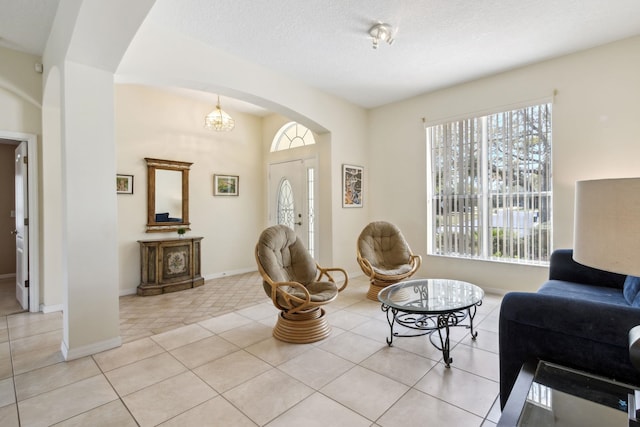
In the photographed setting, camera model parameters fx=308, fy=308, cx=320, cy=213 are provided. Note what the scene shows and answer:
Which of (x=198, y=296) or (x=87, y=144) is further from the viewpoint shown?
(x=198, y=296)

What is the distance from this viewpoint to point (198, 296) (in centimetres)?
422

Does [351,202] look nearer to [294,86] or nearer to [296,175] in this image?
[296,175]

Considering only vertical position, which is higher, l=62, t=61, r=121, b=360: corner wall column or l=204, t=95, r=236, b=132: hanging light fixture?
l=204, t=95, r=236, b=132: hanging light fixture

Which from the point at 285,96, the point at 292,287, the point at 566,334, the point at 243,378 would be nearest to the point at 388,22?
the point at 285,96

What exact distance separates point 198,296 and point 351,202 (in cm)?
270

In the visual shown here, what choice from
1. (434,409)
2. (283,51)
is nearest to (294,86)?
(283,51)

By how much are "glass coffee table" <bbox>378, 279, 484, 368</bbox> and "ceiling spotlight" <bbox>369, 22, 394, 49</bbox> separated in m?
2.44

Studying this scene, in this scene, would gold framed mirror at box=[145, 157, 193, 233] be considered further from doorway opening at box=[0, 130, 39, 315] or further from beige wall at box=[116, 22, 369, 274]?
beige wall at box=[116, 22, 369, 274]

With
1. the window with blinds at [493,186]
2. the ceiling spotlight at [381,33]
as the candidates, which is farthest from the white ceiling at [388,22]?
the window with blinds at [493,186]

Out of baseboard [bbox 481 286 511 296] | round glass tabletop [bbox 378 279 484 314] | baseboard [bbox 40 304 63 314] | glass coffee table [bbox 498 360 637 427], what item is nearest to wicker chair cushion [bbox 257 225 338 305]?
round glass tabletop [bbox 378 279 484 314]

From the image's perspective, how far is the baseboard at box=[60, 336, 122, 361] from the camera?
247cm

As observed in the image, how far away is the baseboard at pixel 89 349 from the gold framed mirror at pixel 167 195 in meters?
2.22

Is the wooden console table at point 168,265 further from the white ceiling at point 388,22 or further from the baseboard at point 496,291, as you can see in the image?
the baseboard at point 496,291

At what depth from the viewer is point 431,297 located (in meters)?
2.65
